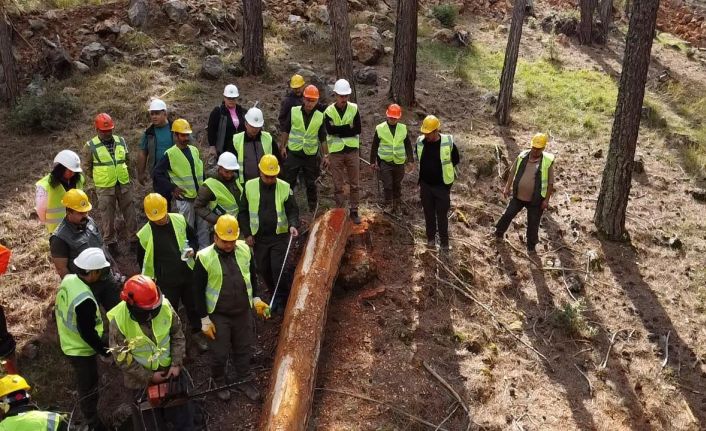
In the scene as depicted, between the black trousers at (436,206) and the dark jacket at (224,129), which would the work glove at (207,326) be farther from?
the black trousers at (436,206)

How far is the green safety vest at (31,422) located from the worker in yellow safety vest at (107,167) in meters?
3.43

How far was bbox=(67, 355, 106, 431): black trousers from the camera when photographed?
459cm

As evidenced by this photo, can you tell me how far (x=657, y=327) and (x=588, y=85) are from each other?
884cm

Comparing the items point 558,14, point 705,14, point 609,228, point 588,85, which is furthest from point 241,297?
point 705,14

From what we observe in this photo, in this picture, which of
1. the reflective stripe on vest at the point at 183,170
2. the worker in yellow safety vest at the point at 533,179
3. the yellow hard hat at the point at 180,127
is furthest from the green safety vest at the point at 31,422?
the worker in yellow safety vest at the point at 533,179

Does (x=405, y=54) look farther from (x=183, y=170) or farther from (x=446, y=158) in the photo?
(x=183, y=170)

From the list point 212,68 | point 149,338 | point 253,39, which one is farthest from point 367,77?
point 149,338

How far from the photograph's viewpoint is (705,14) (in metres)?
22.7

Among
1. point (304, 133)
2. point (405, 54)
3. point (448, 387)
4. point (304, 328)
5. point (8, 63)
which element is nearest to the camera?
point (304, 328)

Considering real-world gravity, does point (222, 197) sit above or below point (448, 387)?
above

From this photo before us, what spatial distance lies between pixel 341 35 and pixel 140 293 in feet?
22.3

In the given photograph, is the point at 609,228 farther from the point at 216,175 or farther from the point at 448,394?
the point at 216,175

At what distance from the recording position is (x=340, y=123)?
7062mm

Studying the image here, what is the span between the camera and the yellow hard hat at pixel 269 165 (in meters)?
5.41
